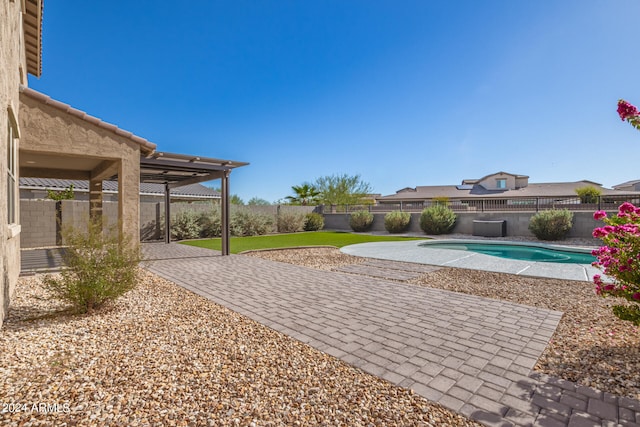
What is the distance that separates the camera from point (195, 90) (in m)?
15.8

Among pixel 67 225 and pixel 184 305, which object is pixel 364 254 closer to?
pixel 184 305

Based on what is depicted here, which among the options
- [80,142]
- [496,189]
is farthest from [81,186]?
[496,189]

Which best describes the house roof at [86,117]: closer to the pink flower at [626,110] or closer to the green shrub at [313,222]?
the pink flower at [626,110]

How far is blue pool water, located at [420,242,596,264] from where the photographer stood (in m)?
10.9

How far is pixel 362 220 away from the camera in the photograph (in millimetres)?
22750

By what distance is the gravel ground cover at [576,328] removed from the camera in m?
2.79

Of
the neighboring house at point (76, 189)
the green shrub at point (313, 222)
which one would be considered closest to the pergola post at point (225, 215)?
the neighboring house at point (76, 189)

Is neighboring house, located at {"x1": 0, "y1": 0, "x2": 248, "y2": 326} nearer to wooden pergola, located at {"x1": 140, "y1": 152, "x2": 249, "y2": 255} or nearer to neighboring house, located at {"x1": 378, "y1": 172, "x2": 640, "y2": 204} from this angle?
wooden pergola, located at {"x1": 140, "y1": 152, "x2": 249, "y2": 255}

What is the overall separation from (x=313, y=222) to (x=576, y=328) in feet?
65.1

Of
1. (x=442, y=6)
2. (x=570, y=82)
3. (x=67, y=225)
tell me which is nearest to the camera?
(x=67, y=225)

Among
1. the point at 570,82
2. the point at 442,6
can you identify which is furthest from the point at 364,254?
the point at 570,82

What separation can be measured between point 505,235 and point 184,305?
18.2 m

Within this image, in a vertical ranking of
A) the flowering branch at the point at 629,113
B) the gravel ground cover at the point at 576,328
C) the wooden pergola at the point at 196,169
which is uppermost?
the wooden pergola at the point at 196,169

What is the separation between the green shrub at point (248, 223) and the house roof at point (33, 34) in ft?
35.8
